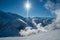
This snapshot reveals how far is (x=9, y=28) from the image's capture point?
1904mm

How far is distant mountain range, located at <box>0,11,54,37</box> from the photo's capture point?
190 cm

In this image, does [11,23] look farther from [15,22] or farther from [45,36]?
[45,36]

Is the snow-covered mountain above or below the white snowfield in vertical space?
above

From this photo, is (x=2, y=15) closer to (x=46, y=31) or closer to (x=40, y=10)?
(x=40, y=10)

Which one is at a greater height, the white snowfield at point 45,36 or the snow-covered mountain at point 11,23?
the snow-covered mountain at point 11,23

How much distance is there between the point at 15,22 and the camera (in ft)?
6.31

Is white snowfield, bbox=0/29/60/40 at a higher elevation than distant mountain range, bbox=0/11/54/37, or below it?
below

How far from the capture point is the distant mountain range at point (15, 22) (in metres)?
1.90

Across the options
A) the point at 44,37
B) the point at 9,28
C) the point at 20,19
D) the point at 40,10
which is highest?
the point at 40,10

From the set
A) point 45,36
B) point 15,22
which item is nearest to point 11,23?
point 15,22

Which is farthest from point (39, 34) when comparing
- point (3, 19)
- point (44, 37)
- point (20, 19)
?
point (3, 19)

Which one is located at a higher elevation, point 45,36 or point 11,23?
point 11,23

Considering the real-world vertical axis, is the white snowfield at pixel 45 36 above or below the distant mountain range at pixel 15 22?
below

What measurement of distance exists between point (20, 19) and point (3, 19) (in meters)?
0.26
